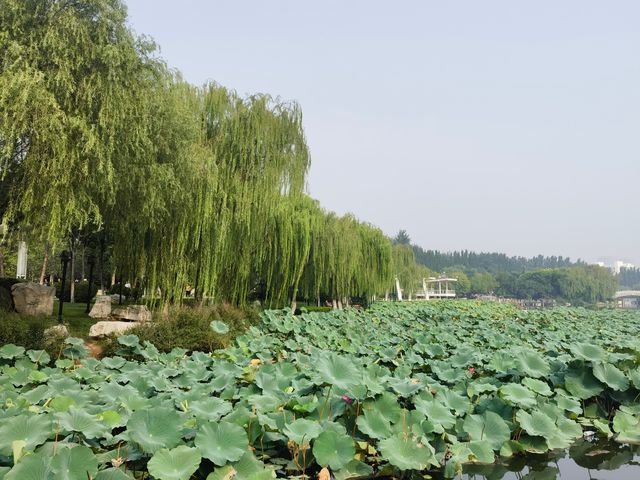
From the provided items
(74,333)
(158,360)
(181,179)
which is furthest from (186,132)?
(158,360)

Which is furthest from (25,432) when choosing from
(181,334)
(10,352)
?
(181,334)

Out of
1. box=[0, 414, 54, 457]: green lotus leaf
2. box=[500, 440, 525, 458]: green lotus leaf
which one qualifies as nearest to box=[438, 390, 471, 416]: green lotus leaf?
box=[500, 440, 525, 458]: green lotus leaf

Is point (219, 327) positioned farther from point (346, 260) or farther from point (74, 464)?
point (346, 260)

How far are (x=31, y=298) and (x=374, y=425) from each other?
1101 centimetres

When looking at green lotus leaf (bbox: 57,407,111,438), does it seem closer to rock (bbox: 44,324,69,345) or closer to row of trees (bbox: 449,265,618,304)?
rock (bbox: 44,324,69,345)

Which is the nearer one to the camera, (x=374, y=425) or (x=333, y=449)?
(x=333, y=449)

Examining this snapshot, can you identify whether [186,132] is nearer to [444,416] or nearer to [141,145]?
[141,145]

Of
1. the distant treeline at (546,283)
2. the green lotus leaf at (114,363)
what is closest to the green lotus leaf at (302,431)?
the green lotus leaf at (114,363)

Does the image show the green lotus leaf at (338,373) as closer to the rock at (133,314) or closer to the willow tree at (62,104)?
the willow tree at (62,104)

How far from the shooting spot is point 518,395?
3.23 metres

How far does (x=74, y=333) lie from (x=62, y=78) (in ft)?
15.4

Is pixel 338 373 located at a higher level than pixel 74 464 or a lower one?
higher

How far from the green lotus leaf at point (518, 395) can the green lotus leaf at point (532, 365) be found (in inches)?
22.1

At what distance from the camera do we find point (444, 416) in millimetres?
2871
